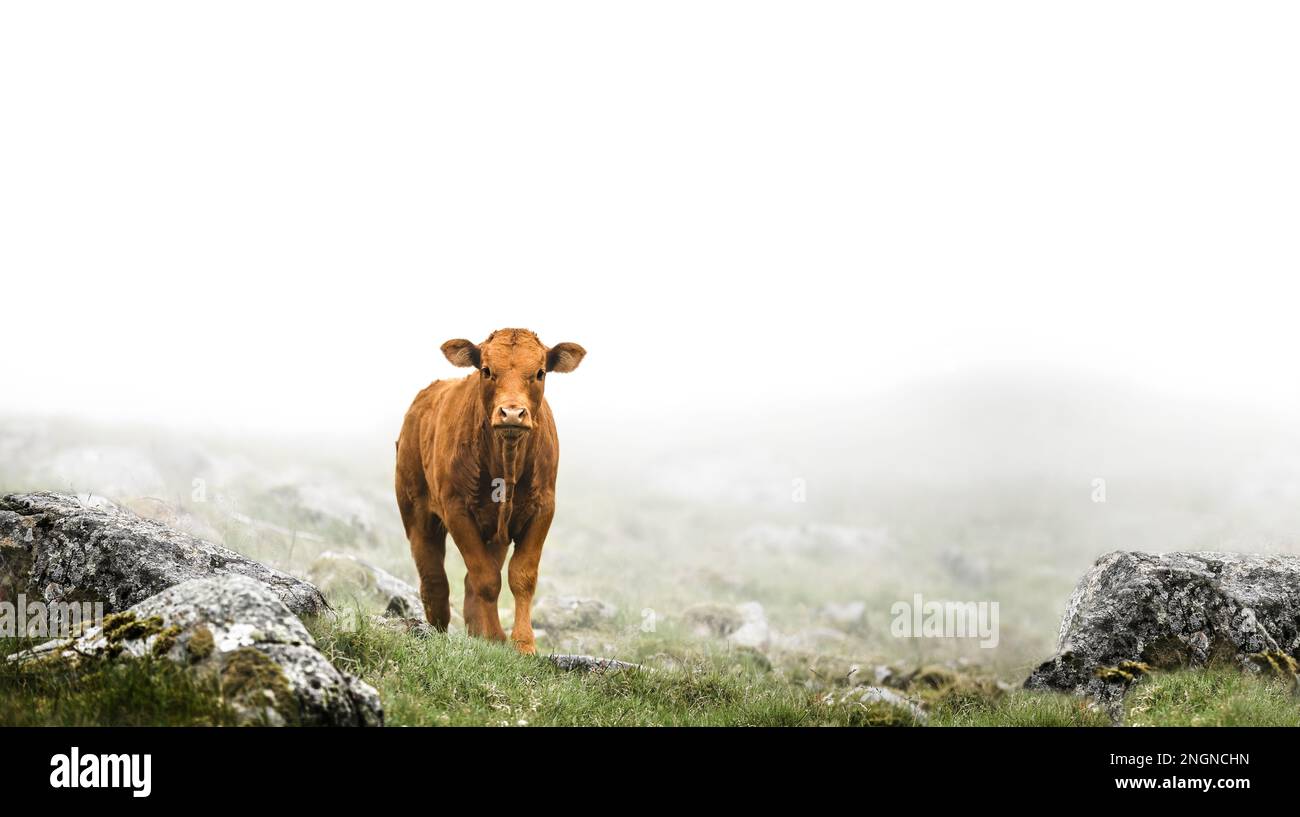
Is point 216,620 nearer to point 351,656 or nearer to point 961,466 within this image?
point 351,656

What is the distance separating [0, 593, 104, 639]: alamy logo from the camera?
7484mm

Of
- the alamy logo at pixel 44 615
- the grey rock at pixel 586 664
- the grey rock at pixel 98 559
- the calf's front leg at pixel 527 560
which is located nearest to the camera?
the alamy logo at pixel 44 615

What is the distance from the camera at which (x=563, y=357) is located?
→ 10.7m

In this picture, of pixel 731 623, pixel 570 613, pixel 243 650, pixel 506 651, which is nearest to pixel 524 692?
pixel 506 651

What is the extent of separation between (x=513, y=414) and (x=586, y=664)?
2559 millimetres

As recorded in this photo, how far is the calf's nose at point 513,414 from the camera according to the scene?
9156mm

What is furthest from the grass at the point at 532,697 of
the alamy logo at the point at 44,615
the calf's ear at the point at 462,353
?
the calf's ear at the point at 462,353

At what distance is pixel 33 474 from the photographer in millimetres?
22281

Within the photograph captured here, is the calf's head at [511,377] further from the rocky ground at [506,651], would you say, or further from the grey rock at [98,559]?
the grey rock at [98,559]

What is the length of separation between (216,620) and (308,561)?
11082 millimetres

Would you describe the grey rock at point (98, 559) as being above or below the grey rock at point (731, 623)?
above

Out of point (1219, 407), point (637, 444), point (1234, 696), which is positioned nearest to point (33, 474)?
point (1234, 696)

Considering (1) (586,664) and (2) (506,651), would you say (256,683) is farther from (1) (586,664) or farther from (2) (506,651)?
(1) (586,664)
